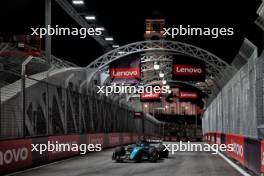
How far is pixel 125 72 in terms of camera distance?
107 ft

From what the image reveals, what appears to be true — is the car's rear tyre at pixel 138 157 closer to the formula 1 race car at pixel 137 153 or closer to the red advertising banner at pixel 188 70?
the formula 1 race car at pixel 137 153

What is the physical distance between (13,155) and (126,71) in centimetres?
1687

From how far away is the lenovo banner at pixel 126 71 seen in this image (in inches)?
1276

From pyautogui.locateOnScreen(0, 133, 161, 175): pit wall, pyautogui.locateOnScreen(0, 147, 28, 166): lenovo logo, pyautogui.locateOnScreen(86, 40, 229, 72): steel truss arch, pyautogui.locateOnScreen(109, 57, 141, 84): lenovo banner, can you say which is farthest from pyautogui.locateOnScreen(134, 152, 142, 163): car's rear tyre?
pyautogui.locateOnScreen(86, 40, 229, 72): steel truss arch

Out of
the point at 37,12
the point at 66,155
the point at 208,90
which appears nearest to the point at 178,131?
the point at 208,90

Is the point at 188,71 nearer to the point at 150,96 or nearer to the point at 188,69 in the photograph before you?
the point at 188,69

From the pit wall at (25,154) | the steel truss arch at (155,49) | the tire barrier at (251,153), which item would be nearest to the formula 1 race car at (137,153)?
the pit wall at (25,154)

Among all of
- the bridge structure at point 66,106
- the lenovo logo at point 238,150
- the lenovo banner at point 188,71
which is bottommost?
the lenovo logo at point 238,150

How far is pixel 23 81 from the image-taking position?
18484 mm

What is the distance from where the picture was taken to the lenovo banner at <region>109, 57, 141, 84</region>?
32.4 m

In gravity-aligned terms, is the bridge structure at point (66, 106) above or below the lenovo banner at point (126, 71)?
below

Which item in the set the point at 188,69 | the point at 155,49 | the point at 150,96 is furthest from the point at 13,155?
the point at 150,96

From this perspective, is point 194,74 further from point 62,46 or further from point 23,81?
point 62,46

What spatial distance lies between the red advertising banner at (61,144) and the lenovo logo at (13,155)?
3271 mm
